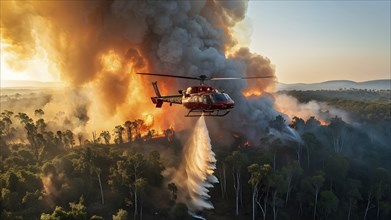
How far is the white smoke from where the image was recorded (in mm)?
81250

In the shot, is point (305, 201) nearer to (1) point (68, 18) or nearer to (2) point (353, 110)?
(1) point (68, 18)

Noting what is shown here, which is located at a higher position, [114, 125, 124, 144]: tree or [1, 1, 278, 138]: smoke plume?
[1, 1, 278, 138]: smoke plume

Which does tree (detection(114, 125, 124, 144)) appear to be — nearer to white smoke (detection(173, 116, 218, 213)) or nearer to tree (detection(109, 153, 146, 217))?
white smoke (detection(173, 116, 218, 213))

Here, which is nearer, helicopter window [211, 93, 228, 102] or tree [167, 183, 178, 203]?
helicopter window [211, 93, 228, 102]

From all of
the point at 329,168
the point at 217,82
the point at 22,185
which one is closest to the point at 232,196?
the point at 329,168

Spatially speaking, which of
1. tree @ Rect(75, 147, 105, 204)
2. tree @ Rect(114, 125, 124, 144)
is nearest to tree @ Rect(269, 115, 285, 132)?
tree @ Rect(114, 125, 124, 144)

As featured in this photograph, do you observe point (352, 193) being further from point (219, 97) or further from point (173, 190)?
point (219, 97)

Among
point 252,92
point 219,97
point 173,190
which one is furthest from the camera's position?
point 252,92

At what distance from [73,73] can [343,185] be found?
271 ft

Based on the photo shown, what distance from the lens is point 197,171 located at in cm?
9288

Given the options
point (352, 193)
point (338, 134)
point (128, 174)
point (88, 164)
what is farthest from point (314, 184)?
point (88, 164)

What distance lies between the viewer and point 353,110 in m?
169

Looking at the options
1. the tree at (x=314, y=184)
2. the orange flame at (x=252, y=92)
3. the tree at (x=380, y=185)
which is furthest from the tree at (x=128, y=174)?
the orange flame at (x=252, y=92)

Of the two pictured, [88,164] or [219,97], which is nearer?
[219,97]
